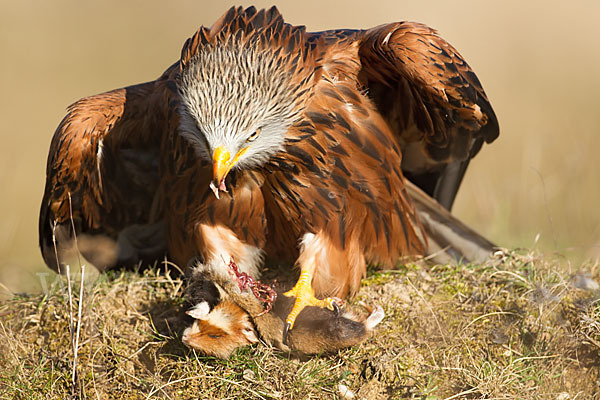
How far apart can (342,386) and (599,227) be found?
15.0ft

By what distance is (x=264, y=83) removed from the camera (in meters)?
3.80

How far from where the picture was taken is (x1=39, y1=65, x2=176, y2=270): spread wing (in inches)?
187

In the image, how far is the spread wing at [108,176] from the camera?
4.75 metres

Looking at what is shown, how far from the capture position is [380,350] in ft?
13.4

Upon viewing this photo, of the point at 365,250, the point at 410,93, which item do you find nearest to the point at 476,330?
the point at 365,250

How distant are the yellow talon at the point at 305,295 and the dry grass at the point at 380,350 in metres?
0.36

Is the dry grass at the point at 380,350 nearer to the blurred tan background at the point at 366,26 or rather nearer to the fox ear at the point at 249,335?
the fox ear at the point at 249,335

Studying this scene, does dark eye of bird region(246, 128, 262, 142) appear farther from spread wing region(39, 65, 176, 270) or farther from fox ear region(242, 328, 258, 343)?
fox ear region(242, 328, 258, 343)

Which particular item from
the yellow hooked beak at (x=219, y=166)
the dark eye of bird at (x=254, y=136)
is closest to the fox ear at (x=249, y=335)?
the yellow hooked beak at (x=219, y=166)

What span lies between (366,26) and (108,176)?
28.3 feet

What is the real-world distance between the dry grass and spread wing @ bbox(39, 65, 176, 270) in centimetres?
70

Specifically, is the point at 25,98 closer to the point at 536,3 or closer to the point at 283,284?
the point at 283,284

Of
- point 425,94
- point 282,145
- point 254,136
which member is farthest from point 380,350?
point 425,94

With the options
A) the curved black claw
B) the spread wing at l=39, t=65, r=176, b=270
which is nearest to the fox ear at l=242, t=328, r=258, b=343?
the curved black claw
